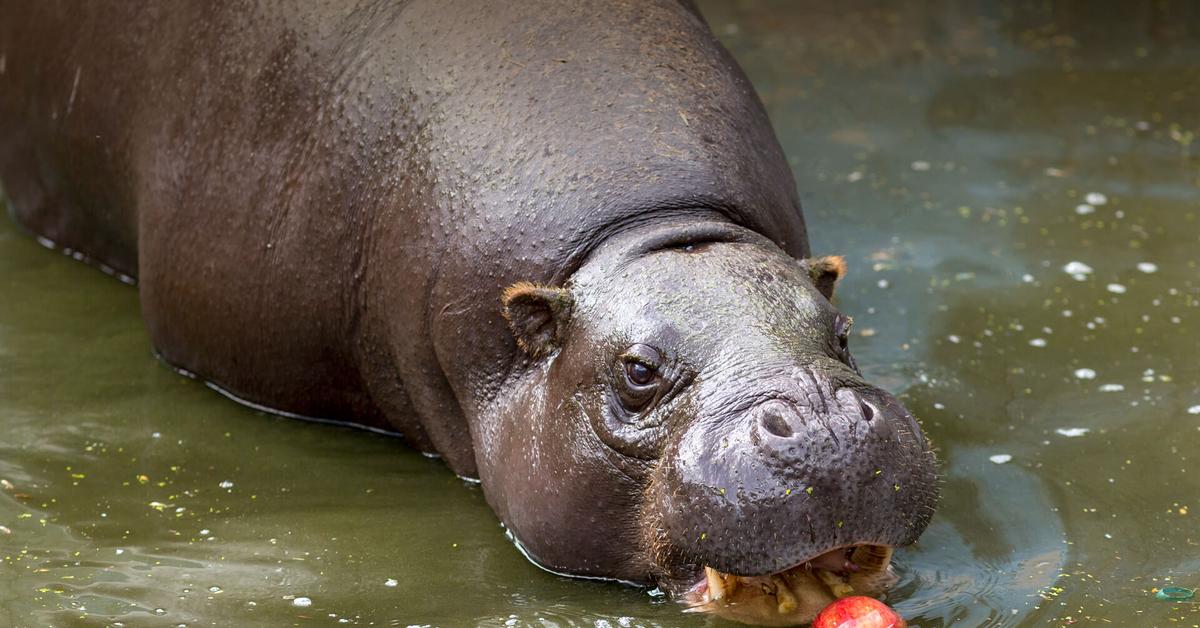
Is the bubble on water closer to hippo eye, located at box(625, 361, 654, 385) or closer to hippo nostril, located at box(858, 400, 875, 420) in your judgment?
hippo nostril, located at box(858, 400, 875, 420)

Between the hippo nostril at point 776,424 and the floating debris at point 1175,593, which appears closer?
the hippo nostril at point 776,424

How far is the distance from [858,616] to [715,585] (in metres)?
0.50

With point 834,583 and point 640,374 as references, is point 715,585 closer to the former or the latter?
point 834,583

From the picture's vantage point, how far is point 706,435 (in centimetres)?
447

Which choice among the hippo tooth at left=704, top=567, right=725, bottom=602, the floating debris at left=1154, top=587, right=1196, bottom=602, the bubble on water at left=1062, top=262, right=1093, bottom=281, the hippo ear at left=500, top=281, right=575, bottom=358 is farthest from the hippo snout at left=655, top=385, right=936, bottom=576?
the bubble on water at left=1062, top=262, right=1093, bottom=281

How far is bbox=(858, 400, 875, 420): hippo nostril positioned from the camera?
4.45 meters

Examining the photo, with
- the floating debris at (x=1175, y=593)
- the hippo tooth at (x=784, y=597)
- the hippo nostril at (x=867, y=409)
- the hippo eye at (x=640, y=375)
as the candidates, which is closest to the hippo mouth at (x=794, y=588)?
the hippo tooth at (x=784, y=597)

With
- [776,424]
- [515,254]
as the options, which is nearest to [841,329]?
[776,424]

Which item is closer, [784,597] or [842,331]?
[784,597]

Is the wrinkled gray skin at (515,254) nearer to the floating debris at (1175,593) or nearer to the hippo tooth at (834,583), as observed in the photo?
the hippo tooth at (834,583)

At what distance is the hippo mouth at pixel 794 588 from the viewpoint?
180 inches

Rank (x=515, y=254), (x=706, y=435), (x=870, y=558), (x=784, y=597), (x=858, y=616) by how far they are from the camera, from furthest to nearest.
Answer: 1. (x=515, y=254)
2. (x=870, y=558)
3. (x=784, y=597)
4. (x=706, y=435)
5. (x=858, y=616)

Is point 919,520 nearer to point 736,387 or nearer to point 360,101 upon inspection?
point 736,387

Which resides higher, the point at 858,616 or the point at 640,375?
the point at 640,375
